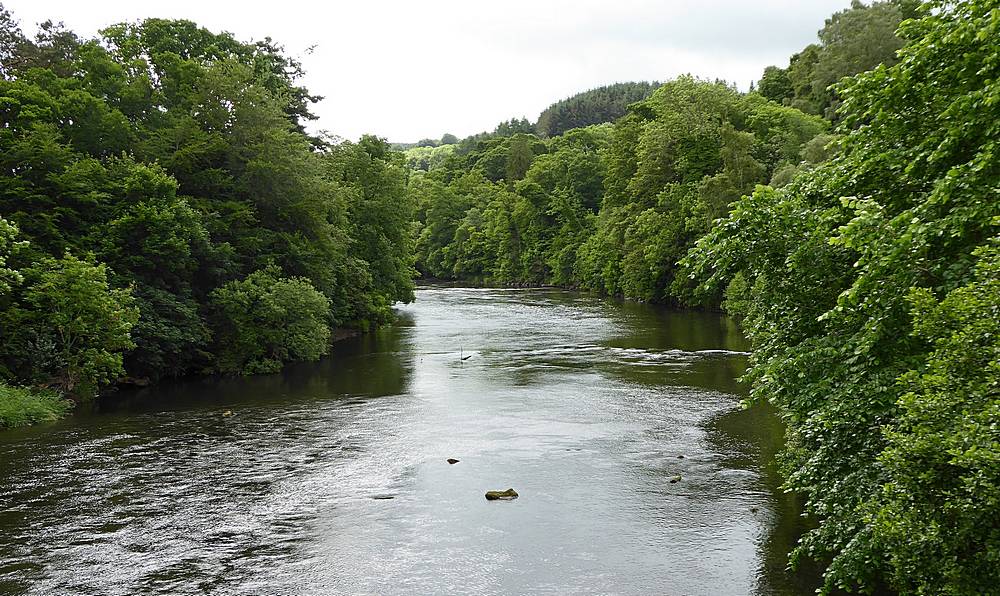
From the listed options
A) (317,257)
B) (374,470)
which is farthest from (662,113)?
(374,470)

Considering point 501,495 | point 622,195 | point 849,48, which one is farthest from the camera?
point 622,195

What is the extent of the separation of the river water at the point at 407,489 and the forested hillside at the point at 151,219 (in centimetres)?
225

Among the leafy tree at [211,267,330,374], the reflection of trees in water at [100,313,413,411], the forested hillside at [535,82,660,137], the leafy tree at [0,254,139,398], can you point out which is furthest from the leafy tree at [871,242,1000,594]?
the forested hillside at [535,82,660,137]

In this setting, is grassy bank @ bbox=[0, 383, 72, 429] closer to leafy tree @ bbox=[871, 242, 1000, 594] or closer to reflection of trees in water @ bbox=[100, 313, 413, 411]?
reflection of trees in water @ bbox=[100, 313, 413, 411]

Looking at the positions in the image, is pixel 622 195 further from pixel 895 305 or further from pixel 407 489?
pixel 895 305

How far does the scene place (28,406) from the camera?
23.2m

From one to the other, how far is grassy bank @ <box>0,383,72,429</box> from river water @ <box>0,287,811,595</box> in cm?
76

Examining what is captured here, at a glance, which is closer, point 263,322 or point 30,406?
point 30,406

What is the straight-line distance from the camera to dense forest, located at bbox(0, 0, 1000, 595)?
7379mm

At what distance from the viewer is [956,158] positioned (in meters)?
9.96

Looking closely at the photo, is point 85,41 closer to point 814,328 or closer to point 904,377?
point 814,328

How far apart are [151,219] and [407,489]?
17.6 m

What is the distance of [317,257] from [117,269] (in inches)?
423

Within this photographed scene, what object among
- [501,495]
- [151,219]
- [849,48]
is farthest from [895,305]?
[849,48]
